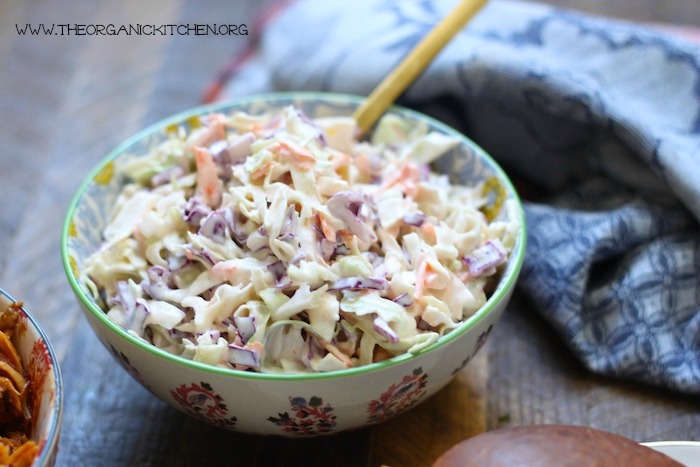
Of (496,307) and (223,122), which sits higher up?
(223,122)

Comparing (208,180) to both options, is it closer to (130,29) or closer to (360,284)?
(360,284)

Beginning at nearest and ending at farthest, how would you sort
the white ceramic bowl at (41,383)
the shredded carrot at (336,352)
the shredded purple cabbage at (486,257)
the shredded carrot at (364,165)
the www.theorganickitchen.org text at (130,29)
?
the white ceramic bowl at (41,383), the shredded carrot at (336,352), the shredded purple cabbage at (486,257), the shredded carrot at (364,165), the www.theorganickitchen.org text at (130,29)

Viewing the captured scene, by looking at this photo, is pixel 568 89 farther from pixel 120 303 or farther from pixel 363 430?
pixel 120 303

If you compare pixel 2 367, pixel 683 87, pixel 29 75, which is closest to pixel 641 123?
pixel 683 87

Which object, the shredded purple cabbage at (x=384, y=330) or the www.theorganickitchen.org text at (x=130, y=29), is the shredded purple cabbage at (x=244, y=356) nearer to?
the shredded purple cabbage at (x=384, y=330)

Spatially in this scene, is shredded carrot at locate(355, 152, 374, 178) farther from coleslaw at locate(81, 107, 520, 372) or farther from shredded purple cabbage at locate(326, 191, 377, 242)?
shredded purple cabbage at locate(326, 191, 377, 242)

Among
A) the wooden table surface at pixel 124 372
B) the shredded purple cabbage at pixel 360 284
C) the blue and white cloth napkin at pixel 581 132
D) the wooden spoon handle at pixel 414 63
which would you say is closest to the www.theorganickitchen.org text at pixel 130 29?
the wooden table surface at pixel 124 372

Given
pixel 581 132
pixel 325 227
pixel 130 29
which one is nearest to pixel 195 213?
pixel 325 227
